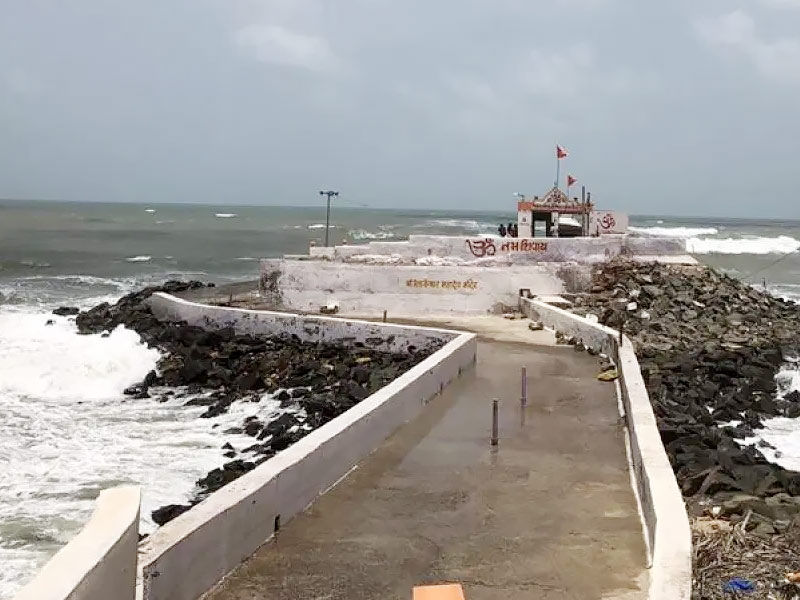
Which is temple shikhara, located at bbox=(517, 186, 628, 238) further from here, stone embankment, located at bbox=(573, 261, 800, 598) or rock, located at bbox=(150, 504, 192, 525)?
rock, located at bbox=(150, 504, 192, 525)

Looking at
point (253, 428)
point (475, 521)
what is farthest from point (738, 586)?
point (253, 428)

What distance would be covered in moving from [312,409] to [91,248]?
55.1 m

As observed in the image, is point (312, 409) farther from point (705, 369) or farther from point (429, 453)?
point (705, 369)

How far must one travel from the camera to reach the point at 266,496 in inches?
244

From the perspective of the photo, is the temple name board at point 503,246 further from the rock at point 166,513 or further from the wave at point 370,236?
the wave at point 370,236

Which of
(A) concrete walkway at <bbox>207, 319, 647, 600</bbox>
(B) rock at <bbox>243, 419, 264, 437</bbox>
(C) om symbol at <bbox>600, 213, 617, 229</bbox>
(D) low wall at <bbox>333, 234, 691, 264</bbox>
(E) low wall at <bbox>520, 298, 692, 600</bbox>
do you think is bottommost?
(B) rock at <bbox>243, 419, 264, 437</bbox>

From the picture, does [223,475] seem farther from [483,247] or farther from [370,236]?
[370,236]

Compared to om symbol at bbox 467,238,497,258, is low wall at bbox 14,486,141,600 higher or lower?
lower

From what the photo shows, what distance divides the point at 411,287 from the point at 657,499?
1405 centimetres

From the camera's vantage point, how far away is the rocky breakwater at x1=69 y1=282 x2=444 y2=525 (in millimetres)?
12039

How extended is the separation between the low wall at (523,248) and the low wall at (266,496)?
10637 mm

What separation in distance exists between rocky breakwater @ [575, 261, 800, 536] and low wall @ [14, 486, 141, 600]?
5.33 metres

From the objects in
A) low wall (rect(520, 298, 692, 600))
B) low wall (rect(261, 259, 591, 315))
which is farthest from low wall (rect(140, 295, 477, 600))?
low wall (rect(261, 259, 591, 315))

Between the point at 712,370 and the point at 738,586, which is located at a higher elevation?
the point at 738,586
